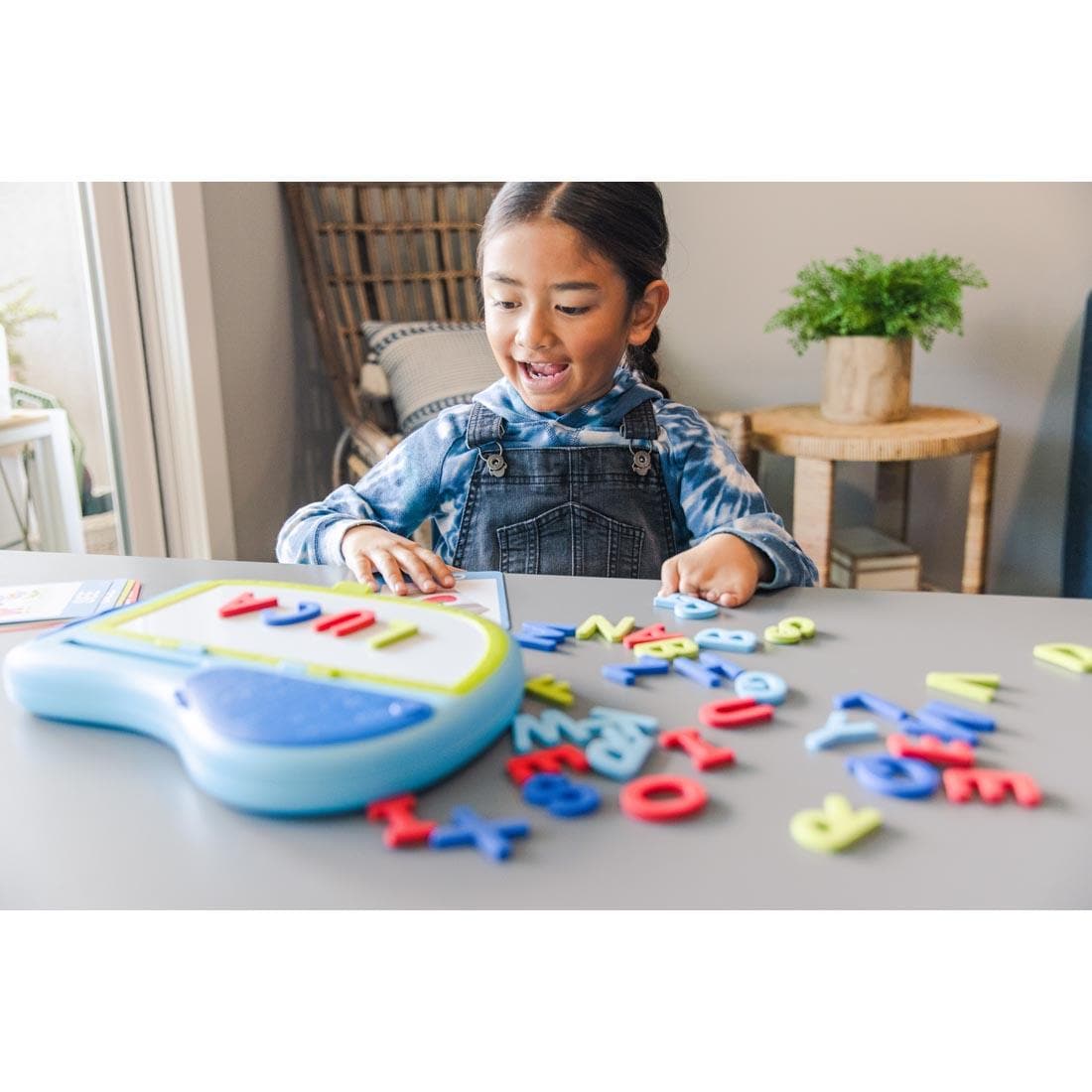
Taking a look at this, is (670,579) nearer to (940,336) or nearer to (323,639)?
(323,639)

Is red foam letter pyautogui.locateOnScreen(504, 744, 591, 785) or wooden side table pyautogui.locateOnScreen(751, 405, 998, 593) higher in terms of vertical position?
red foam letter pyautogui.locateOnScreen(504, 744, 591, 785)

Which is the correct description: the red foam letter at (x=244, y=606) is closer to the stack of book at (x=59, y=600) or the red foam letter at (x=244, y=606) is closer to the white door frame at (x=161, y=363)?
the stack of book at (x=59, y=600)

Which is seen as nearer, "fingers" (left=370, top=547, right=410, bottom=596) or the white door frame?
"fingers" (left=370, top=547, right=410, bottom=596)

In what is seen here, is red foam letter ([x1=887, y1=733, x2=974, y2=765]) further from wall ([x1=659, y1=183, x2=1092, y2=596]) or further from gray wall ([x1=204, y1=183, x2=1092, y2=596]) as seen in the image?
wall ([x1=659, y1=183, x2=1092, y2=596])

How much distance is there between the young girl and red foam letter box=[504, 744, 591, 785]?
50cm

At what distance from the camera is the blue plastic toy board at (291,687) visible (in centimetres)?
46

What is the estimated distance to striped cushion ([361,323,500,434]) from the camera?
82.7 inches

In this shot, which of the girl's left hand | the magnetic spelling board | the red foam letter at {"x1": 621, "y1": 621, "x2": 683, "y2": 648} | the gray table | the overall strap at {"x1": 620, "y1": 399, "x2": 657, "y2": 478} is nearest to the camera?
the gray table

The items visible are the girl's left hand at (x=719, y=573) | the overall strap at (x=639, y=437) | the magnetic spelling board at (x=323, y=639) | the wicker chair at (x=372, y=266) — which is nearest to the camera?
the magnetic spelling board at (x=323, y=639)

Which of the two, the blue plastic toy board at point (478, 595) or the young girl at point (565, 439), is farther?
the young girl at point (565, 439)

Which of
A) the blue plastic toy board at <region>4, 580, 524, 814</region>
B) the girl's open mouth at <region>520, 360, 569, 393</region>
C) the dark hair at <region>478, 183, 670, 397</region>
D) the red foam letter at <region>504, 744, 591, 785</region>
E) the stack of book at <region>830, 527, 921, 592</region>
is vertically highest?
the dark hair at <region>478, 183, 670, 397</region>

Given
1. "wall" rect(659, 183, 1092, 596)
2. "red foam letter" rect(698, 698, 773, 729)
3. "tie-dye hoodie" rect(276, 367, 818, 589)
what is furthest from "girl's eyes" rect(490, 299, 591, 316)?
"wall" rect(659, 183, 1092, 596)

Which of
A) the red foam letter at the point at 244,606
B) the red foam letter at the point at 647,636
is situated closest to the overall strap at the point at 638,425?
the red foam letter at the point at 647,636

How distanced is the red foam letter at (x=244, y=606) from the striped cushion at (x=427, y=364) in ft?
4.75
